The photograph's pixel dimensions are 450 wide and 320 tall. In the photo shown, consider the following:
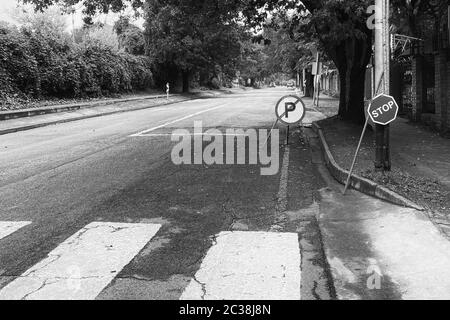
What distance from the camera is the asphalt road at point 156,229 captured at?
433 centimetres

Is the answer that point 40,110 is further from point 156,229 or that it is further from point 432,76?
point 156,229

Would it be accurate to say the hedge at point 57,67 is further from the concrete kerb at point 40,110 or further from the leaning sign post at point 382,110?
the leaning sign post at point 382,110

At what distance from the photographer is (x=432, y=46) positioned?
47.6 feet

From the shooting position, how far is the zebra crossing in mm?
4138

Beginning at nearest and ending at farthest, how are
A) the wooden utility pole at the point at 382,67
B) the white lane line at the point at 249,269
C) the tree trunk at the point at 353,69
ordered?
the white lane line at the point at 249,269 < the wooden utility pole at the point at 382,67 < the tree trunk at the point at 353,69

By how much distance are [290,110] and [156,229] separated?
22.7 feet

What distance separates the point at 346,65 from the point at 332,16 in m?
5.02

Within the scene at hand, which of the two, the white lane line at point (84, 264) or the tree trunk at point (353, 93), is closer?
the white lane line at point (84, 264)

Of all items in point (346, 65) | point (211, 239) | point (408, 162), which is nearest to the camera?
point (211, 239)

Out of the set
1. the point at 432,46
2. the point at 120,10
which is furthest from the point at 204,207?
the point at 432,46

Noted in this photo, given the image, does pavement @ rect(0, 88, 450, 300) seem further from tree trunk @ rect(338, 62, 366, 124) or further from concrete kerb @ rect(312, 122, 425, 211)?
tree trunk @ rect(338, 62, 366, 124)

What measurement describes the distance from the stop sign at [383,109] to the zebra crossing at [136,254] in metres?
2.91

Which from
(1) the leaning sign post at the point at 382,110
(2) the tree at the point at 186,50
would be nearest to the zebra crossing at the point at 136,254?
(1) the leaning sign post at the point at 382,110
